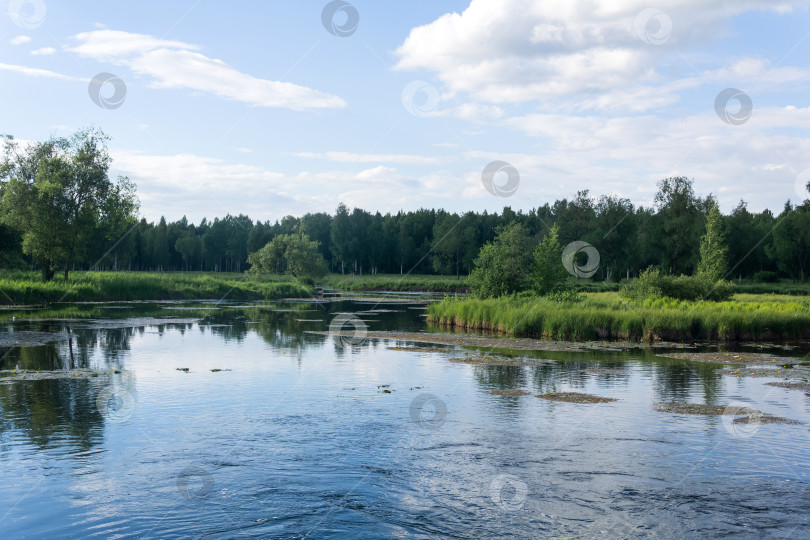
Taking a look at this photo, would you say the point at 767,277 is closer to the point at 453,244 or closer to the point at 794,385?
the point at 453,244

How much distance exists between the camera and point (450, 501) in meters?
11.0

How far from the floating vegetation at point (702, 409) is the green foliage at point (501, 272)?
33.0 meters

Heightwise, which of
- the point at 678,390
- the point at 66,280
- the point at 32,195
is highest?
the point at 32,195

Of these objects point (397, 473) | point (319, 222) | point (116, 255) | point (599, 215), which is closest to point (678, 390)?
point (397, 473)

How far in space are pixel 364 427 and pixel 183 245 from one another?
174621 millimetres

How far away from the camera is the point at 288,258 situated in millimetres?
113562

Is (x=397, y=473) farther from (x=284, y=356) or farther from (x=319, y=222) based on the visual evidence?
(x=319, y=222)

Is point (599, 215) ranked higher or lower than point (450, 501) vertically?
higher

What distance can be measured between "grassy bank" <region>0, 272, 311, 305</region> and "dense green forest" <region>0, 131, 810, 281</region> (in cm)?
346

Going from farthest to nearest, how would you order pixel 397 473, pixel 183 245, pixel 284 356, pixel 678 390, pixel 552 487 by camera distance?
pixel 183 245, pixel 284 356, pixel 678 390, pixel 397 473, pixel 552 487

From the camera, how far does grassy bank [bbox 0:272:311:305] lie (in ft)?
197

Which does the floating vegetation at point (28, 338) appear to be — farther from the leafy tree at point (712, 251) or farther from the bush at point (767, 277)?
the bush at point (767, 277)

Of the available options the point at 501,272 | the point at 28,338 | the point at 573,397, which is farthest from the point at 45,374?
the point at 501,272

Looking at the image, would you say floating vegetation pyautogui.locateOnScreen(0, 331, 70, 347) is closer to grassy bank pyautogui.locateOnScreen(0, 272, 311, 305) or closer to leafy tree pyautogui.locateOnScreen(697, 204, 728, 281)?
grassy bank pyautogui.locateOnScreen(0, 272, 311, 305)
